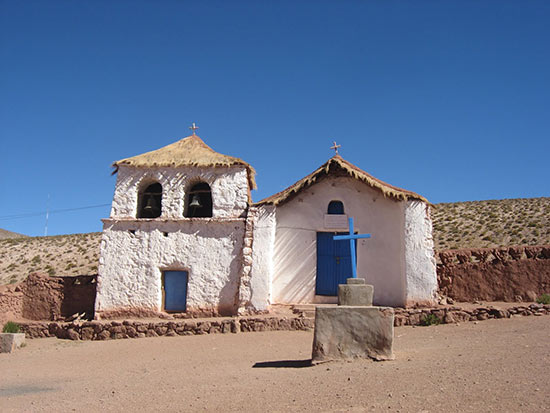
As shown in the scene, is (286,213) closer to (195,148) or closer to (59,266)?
(195,148)

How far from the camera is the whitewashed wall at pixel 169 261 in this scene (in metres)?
14.8

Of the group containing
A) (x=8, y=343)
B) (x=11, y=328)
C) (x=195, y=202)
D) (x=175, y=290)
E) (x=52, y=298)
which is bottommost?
(x=8, y=343)

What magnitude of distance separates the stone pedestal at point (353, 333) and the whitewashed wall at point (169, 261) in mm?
6953

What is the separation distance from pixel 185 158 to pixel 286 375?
1027cm

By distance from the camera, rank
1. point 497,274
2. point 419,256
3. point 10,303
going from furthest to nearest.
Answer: point 10,303 < point 497,274 < point 419,256

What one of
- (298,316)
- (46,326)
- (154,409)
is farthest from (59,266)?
(154,409)

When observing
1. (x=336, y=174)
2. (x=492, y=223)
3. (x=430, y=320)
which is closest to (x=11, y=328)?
(x=336, y=174)

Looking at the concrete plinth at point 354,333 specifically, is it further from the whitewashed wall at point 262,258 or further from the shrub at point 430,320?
the whitewashed wall at point 262,258

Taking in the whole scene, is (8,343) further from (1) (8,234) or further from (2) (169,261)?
(1) (8,234)

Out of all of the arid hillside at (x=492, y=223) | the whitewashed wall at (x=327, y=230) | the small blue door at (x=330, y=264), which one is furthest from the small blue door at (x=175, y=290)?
the arid hillside at (x=492, y=223)

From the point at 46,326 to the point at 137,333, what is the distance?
333 centimetres

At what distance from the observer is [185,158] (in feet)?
53.2

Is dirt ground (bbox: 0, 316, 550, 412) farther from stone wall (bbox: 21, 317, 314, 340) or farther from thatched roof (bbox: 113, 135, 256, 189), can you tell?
thatched roof (bbox: 113, 135, 256, 189)

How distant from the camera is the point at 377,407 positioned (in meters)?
5.38
